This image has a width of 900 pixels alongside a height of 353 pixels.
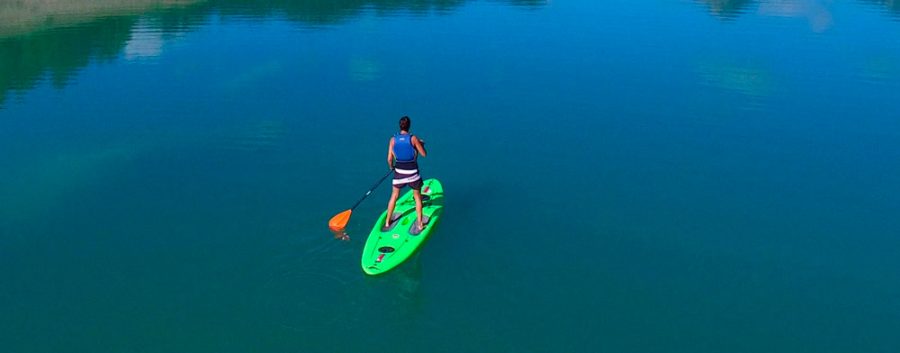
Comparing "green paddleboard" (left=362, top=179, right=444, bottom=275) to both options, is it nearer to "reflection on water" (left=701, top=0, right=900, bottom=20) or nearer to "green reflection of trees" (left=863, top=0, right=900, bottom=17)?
"reflection on water" (left=701, top=0, right=900, bottom=20)

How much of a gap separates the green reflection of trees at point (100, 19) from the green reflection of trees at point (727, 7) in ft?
41.4

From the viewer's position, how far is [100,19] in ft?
154

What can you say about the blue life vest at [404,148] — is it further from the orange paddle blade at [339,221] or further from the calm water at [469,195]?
the calm water at [469,195]

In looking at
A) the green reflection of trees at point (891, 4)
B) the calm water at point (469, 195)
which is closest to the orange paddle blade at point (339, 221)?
the calm water at point (469, 195)

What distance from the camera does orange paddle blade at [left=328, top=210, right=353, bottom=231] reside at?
16.1m

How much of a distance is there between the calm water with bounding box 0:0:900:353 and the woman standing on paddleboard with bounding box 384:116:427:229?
1.14 metres

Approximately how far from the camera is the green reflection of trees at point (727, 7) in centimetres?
4543

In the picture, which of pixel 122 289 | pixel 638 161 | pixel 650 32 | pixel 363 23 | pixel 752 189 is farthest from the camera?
pixel 363 23

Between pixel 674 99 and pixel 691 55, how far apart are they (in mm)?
8364

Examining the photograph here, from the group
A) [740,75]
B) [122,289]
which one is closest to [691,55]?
[740,75]

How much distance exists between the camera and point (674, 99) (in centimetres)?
2772

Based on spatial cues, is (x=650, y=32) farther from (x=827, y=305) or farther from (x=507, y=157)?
(x=827, y=305)

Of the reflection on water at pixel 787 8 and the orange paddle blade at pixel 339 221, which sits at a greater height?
the reflection on water at pixel 787 8

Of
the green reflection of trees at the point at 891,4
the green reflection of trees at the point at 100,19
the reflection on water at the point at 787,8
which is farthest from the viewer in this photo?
the green reflection of trees at the point at 891,4
